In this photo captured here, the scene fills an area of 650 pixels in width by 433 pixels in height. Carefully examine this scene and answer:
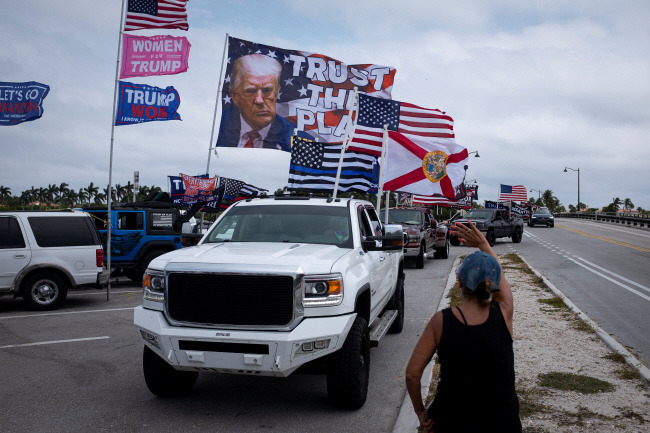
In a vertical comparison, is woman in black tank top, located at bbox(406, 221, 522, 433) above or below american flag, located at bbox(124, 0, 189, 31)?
below

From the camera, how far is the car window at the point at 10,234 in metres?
11.1

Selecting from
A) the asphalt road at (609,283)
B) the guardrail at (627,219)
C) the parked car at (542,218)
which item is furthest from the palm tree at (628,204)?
the asphalt road at (609,283)

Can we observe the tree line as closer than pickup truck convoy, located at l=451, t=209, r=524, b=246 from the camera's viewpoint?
No

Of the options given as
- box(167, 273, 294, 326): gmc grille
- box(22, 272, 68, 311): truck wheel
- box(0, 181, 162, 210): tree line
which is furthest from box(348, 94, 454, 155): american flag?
box(0, 181, 162, 210): tree line

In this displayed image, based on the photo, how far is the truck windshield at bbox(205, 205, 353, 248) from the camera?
21.0 ft

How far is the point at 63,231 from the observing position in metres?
11.7

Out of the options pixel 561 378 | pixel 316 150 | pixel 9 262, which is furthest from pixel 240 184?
pixel 561 378

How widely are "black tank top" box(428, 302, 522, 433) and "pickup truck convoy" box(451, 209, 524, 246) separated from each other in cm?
2617

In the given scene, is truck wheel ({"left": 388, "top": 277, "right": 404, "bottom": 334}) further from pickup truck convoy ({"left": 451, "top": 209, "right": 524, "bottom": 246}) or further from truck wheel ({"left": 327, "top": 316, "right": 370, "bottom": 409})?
pickup truck convoy ({"left": 451, "top": 209, "right": 524, "bottom": 246})

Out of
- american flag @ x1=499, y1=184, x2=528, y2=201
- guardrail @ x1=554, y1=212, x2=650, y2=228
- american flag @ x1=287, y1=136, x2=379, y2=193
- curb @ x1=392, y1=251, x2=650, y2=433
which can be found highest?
american flag @ x1=499, y1=184, x2=528, y2=201

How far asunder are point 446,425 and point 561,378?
3.65 metres

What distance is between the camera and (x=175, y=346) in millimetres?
4836

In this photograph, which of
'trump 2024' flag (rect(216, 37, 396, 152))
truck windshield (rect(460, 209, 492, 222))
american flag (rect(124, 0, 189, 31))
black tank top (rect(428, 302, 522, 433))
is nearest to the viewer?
black tank top (rect(428, 302, 522, 433))

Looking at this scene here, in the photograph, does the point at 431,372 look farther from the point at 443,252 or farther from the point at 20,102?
the point at 443,252
